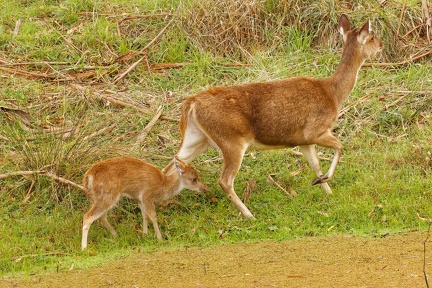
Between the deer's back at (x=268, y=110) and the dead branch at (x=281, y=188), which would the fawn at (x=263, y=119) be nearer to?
the deer's back at (x=268, y=110)

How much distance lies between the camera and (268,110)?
400 inches

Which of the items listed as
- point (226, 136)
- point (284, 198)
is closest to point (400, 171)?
point (284, 198)

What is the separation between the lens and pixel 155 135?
11.6 m

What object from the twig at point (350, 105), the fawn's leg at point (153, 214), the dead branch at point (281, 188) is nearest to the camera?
the fawn's leg at point (153, 214)

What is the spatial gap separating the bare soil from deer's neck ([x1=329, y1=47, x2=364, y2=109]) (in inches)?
79.9

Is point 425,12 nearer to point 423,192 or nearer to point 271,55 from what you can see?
point 271,55

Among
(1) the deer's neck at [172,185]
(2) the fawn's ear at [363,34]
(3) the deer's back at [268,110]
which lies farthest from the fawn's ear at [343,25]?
(1) the deer's neck at [172,185]

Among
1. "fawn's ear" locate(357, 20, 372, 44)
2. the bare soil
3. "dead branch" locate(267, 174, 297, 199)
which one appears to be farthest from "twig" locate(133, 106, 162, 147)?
"fawn's ear" locate(357, 20, 372, 44)

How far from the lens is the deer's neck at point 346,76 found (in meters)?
10.6

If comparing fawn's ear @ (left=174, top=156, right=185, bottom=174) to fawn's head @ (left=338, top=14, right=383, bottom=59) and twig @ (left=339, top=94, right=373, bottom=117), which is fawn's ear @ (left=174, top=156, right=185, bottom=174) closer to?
fawn's head @ (left=338, top=14, right=383, bottom=59)

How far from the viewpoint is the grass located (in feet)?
31.7

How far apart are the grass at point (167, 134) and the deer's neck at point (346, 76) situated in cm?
97

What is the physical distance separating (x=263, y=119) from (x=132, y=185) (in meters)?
1.62

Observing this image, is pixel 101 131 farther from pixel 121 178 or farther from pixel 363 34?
pixel 363 34
